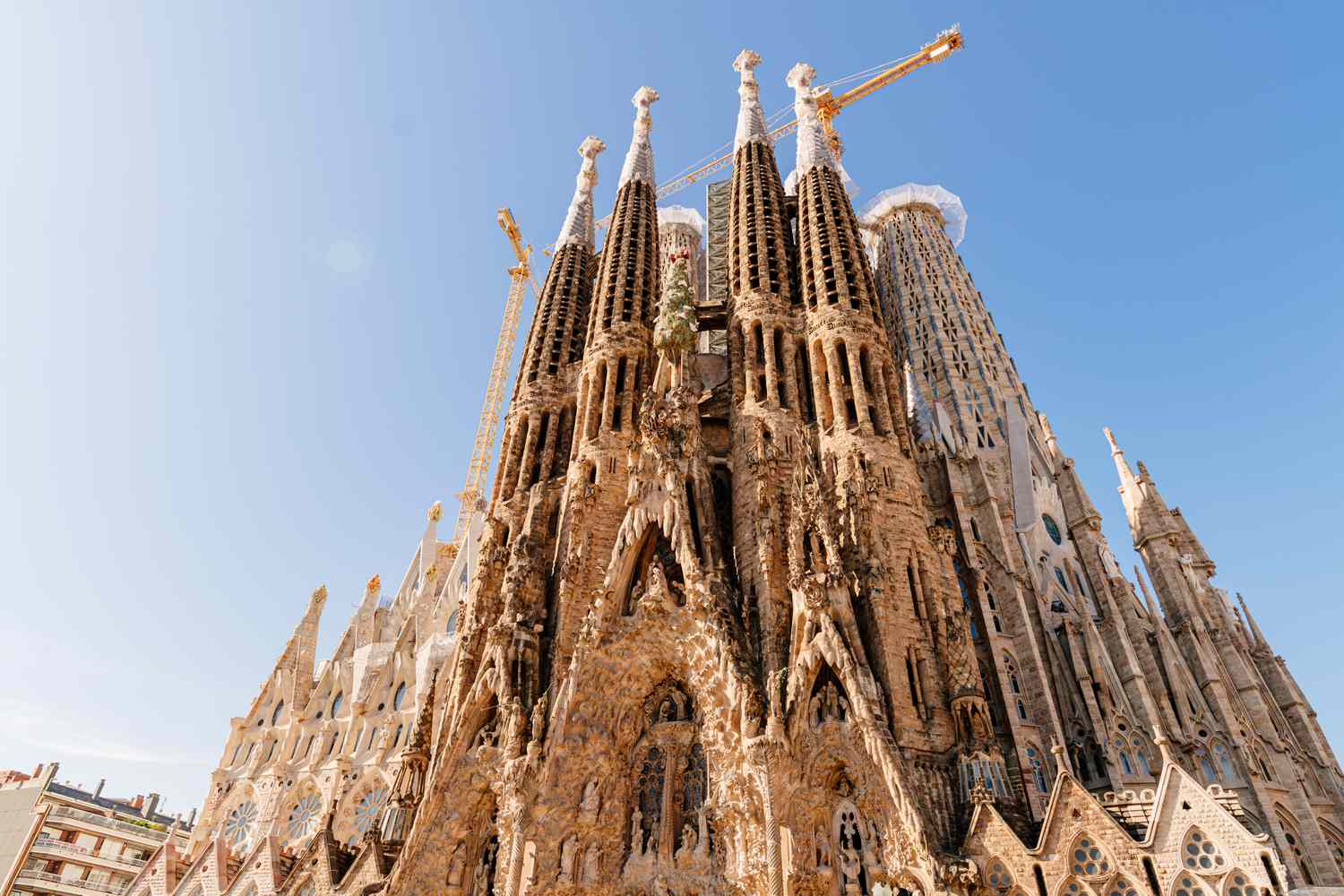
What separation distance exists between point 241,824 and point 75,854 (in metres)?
13.3

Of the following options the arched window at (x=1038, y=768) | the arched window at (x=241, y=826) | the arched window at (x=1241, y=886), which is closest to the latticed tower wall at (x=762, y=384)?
the arched window at (x=1038, y=768)

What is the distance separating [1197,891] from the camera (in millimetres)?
13898

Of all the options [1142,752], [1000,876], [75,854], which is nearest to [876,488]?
[1142,752]

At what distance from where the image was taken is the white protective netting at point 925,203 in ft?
138

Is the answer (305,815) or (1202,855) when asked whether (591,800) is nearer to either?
(1202,855)

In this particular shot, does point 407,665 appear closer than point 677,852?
No

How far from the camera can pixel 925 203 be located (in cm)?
4209

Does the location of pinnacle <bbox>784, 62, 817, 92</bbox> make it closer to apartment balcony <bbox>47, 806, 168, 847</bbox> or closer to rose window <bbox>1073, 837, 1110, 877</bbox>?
rose window <bbox>1073, 837, 1110, 877</bbox>

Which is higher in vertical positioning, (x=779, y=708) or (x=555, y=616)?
(x=555, y=616)

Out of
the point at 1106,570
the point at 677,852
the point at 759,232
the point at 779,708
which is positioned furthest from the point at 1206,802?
the point at 759,232

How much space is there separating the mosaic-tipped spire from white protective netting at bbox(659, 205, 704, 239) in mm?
11683

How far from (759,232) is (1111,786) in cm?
2016

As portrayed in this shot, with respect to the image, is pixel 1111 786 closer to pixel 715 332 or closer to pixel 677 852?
pixel 677 852

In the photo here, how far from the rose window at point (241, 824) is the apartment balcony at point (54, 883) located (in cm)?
939
